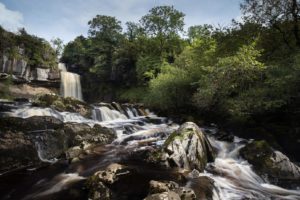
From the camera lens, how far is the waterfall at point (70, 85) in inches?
1270

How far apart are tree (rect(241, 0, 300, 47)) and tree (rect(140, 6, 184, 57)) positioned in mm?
16420

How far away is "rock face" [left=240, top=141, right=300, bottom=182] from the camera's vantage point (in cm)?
945

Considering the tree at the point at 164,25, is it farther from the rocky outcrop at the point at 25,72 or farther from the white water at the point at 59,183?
the white water at the point at 59,183

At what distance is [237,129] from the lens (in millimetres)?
15070

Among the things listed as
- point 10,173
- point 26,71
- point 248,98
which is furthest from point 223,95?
point 26,71

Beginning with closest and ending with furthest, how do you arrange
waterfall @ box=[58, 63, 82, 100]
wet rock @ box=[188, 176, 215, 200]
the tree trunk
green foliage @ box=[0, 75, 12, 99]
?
1. wet rock @ box=[188, 176, 215, 200]
2. the tree trunk
3. green foliage @ box=[0, 75, 12, 99]
4. waterfall @ box=[58, 63, 82, 100]

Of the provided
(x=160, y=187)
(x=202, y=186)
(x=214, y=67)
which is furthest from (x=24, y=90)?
(x=160, y=187)

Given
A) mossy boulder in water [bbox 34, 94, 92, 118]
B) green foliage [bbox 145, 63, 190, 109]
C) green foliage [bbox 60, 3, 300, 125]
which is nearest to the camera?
green foliage [bbox 60, 3, 300, 125]

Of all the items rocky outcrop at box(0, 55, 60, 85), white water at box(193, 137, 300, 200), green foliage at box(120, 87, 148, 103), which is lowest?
white water at box(193, 137, 300, 200)

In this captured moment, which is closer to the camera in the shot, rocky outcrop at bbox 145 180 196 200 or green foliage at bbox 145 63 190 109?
rocky outcrop at bbox 145 180 196 200

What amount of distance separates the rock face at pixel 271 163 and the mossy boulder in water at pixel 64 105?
36.8ft

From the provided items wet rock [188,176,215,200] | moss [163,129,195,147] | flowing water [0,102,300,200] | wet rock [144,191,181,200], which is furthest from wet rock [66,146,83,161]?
wet rock [144,191,181,200]

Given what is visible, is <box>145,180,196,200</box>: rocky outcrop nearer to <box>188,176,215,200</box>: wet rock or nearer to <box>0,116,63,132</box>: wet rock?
<box>188,176,215,200</box>: wet rock

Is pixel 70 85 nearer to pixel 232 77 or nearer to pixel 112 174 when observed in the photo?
pixel 232 77
